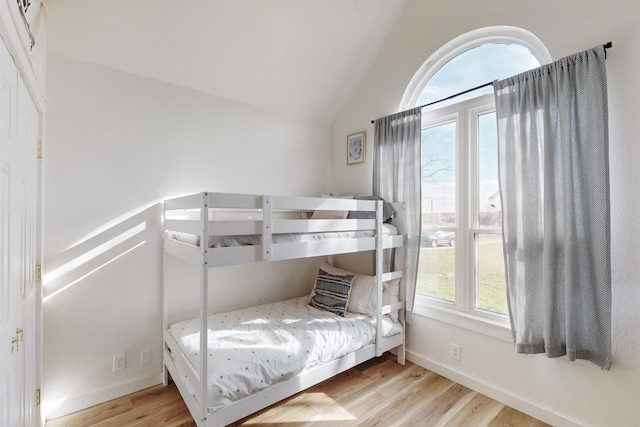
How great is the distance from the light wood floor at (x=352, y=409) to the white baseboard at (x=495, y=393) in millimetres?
37

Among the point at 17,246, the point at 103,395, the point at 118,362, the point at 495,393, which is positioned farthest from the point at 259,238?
the point at 495,393

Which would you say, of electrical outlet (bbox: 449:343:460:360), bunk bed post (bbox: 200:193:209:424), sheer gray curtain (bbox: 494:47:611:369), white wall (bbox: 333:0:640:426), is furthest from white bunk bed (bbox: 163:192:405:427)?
sheer gray curtain (bbox: 494:47:611:369)

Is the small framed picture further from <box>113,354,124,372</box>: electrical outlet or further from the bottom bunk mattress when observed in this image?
<box>113,354,124,372</box>: electrical outlet

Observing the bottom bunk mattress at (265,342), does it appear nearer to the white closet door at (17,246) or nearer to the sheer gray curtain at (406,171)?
the sheer gray curtain at (406,171)

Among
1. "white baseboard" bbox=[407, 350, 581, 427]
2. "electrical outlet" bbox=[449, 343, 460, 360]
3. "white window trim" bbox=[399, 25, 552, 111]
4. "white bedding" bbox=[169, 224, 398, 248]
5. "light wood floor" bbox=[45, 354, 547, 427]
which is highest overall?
"white window trim" bbox=[399, 25, 552, 111]

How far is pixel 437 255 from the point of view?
260 cm

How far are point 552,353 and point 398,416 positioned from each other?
1.03 metres

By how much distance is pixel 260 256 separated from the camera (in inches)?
71.3

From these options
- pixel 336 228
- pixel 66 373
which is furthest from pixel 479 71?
pixel 66 373

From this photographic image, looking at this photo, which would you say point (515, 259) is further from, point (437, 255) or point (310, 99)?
point (310, 99)

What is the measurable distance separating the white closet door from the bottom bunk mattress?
0.75m

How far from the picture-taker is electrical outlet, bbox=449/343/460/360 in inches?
92.8

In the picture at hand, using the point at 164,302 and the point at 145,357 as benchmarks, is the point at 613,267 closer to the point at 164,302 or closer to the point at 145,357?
the point at 164,302

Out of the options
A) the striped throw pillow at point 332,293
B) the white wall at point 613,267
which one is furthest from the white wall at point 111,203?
the white wall at point 613,267
